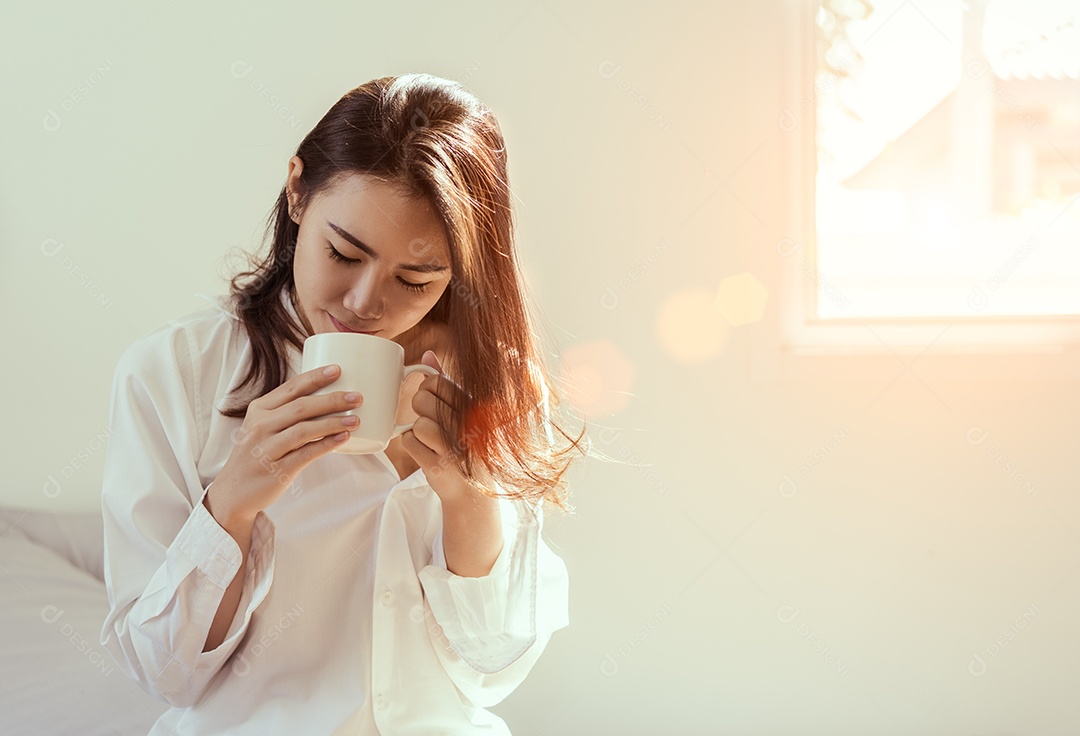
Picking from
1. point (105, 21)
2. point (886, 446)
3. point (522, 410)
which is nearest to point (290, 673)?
point (522, 410)

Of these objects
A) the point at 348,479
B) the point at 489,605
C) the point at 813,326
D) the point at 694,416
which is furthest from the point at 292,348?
the point at 813,326

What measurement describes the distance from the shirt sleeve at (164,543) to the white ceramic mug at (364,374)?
189 mm

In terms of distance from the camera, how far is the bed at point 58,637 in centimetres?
127

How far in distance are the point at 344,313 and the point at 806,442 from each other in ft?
3.37

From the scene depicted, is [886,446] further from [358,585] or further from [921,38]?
[358,585]

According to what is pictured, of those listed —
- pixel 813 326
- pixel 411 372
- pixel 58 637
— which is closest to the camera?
pixel 411 372

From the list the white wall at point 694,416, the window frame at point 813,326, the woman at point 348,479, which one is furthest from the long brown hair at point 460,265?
the window frame at point 813,326

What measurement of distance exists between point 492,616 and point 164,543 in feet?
1.26

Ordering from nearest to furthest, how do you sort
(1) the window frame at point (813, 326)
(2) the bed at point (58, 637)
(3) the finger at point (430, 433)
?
(3) the finger at point (430, 433) < (2) the bed at point (58, 637) < (1) the window frame at point (813, 326)

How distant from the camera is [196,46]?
175 cm

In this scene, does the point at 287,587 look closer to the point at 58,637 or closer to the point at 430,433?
the point at 430,433

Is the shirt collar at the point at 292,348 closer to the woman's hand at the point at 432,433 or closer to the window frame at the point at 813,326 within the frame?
the woman's hand at the point at 432,433

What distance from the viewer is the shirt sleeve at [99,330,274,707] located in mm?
925

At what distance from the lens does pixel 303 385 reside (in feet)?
2.82
